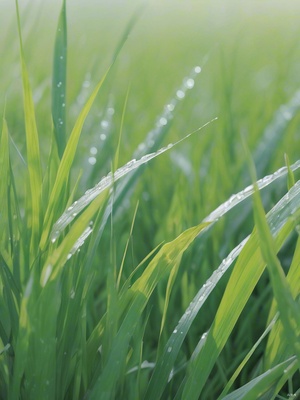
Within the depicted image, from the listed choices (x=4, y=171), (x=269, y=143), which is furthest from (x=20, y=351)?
(x=269, y=143)

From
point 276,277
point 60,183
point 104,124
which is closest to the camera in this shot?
point 276,277

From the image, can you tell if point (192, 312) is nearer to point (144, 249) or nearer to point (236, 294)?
point (236, 294)

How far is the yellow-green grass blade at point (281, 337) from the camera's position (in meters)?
0.56

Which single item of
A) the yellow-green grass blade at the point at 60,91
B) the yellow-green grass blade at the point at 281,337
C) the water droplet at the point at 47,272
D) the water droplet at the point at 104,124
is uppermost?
the yellow-green grass blade at the point at 60,91

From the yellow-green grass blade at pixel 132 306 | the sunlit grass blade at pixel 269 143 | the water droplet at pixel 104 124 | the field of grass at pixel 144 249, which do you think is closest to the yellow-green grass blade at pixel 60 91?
the field of grass at pixel 144 249

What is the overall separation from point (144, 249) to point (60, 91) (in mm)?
396

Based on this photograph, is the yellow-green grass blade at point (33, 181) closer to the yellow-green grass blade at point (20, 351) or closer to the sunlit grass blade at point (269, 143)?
the yellow-green grass blade at point (20, 351)

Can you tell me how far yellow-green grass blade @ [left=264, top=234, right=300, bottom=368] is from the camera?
1.84ft

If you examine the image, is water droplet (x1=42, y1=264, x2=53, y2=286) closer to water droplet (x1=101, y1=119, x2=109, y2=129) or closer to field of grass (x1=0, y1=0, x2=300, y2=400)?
field of grass (x1=0, y1=0, x2=300, y2=400)

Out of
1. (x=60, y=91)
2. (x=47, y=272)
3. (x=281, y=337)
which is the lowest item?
(x=281, y=337)

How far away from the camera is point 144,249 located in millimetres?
1014

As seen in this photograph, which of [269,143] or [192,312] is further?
[269,143]

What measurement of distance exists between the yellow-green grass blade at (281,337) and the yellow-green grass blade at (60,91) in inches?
9.8

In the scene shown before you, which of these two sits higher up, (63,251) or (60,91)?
(60,91)
